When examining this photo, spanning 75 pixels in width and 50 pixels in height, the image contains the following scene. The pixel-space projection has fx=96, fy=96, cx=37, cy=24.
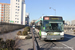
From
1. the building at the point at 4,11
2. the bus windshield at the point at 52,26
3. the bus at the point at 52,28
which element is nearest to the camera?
the bus at the point at 52,28

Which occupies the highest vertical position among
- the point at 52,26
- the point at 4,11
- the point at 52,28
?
the point at 4,11

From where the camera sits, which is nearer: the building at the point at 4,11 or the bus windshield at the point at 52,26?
the bus windshield at the point at 52,26

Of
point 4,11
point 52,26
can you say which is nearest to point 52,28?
point 52,26

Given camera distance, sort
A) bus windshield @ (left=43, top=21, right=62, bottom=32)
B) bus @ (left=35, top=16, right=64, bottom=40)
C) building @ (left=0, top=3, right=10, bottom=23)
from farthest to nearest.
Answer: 1. building @ (left=0, top=3, right=10, bottom=23)
2. bus windshield @ (left=43, top=21, right=62, bottom=32)
3. bus @ (left=35, top=16, right=64, bottom=40)

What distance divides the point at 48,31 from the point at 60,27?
153 centimetres

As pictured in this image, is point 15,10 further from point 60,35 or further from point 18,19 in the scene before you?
point 60,35

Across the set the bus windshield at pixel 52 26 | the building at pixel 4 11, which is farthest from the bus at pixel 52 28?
the building at pixel 4 11

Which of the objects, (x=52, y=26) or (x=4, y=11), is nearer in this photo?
(x=52, y=26)

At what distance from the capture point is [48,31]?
10.9 meters

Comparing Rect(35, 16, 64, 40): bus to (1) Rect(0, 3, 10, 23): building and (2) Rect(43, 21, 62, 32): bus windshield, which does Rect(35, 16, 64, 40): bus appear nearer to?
(2) Rect(43, 21, 62, 32): bus windshield

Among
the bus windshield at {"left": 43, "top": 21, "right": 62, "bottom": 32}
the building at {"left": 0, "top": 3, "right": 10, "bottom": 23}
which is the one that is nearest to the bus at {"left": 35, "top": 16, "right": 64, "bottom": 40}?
the bus windshield at {"left": 43, "top": 21, "right": 62, "bottom": 32}

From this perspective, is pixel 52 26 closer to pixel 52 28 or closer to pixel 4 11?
pixel 52 28

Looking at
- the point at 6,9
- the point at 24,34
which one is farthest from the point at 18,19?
the point at 24,34

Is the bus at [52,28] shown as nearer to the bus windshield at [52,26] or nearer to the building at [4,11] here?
the bus windshield at [52,26]
